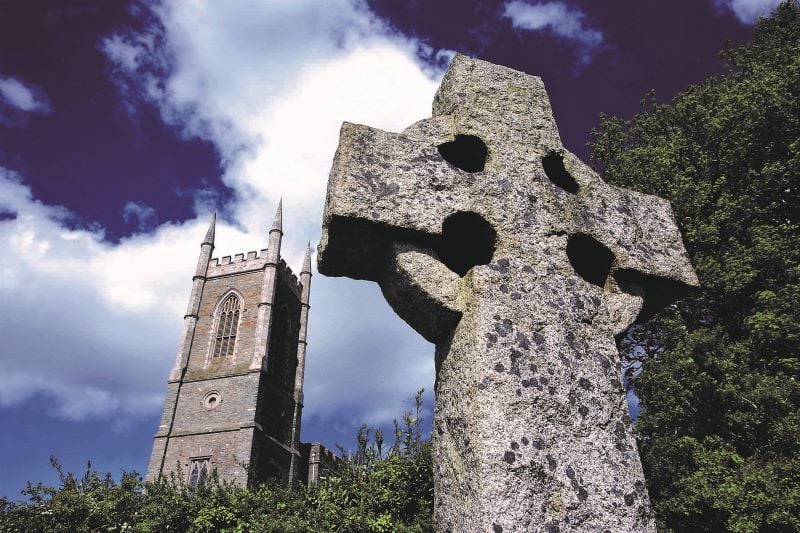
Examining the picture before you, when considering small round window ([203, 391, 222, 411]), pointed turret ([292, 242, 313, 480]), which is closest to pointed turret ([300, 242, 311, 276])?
pointed turret ([292, 242, 313, 480])

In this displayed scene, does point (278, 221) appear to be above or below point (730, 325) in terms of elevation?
above

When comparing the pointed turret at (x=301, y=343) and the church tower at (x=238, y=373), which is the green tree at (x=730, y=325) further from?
the pointed turret at (x=301, y=343)

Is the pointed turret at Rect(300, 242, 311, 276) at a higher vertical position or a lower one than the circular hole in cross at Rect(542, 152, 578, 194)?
higher

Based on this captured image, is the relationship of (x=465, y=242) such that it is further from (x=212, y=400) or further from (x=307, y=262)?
(x=307, y=262)

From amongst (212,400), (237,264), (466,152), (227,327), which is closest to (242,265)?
(237,264)

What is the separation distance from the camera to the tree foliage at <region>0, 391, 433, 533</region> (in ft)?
21.0

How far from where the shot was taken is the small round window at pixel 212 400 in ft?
122

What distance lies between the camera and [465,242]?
2867mm

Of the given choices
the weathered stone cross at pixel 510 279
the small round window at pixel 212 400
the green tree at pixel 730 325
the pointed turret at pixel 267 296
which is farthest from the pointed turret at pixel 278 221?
the weathered stone cross at pixel 510 279

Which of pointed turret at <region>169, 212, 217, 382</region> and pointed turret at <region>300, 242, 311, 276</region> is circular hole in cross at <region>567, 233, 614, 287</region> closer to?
pointed turret at <region>169, 212, 217, 382</region>

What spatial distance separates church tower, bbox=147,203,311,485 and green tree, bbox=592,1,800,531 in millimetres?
25798

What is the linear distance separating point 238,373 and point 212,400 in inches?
93.2

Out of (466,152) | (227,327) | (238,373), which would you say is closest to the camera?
(466,152)

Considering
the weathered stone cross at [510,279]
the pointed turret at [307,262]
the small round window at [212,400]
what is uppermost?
the pointed turret at [307,262]
